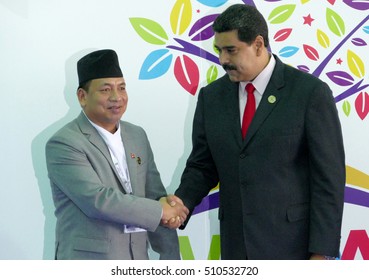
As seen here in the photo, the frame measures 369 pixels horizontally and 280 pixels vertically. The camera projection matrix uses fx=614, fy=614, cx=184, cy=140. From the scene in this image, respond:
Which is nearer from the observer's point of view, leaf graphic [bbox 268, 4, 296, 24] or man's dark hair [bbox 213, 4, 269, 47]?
man's dark hair [bbox 213, 4, 269, 47]

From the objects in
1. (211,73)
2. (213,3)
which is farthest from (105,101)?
(213,3)

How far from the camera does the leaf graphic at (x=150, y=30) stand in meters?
3.49

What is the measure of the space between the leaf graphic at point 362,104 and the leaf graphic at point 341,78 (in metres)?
0.10

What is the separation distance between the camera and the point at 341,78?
3.53m

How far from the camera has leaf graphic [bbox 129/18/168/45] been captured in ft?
11.5

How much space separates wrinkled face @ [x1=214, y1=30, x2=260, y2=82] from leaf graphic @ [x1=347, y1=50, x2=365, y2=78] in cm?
105

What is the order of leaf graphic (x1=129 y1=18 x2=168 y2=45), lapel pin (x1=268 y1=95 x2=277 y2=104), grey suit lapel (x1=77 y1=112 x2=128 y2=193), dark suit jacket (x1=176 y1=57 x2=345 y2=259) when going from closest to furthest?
1. dark suit jacket (x1=176 y1=57 x2=345 y2=259)
2. lapel pin (x1=268 y1=95 x2=277 y2=104)
3. grey suit lapel (x1=77 y1=112 x2=128 y2=193)
4. leaf graphic (x1=129 y1=18 x2=168 y2=45)

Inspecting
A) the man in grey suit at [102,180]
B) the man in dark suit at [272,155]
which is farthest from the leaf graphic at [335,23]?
the man in grey suit at [102,180]

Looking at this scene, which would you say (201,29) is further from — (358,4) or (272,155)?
(272,155)

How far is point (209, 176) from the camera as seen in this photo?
9.78 feet

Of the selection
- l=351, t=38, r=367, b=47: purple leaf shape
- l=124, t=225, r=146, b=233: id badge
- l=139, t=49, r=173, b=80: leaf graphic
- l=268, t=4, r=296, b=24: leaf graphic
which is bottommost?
l=124, t=225, r=146, b=233: id badge

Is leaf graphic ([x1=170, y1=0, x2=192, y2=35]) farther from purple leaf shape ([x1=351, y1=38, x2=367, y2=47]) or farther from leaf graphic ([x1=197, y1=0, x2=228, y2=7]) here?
purple leaf shape ([x1=351, y1=38, x2=367, y2=47])

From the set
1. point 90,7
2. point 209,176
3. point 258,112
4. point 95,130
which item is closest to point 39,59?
point 90,7

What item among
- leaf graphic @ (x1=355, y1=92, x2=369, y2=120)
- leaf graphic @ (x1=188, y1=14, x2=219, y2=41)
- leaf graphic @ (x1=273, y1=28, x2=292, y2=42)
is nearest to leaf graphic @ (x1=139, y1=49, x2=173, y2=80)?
leaf graphic @ (x1=188, y1=14, x2=219, y2=41)
